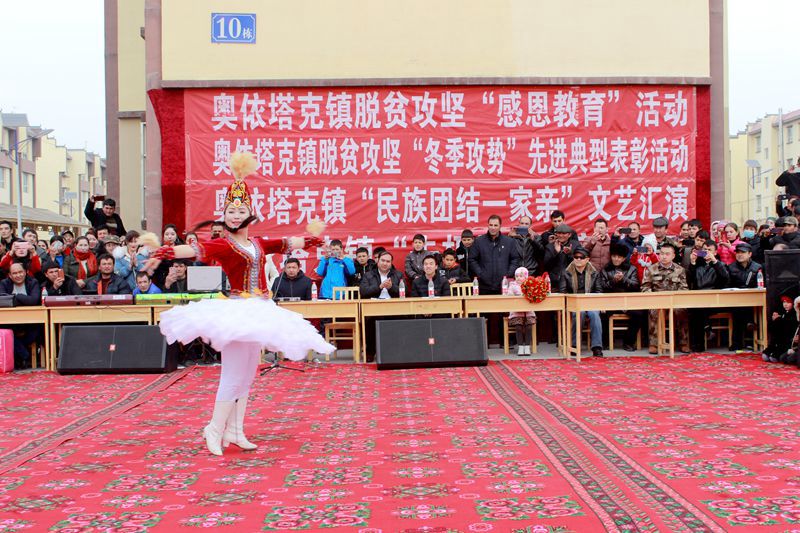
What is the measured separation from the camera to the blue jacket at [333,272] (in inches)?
412

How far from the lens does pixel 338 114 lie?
11.7 meters

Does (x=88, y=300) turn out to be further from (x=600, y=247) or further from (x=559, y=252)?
(x=600, y=247)

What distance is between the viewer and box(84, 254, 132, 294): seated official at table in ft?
32.9

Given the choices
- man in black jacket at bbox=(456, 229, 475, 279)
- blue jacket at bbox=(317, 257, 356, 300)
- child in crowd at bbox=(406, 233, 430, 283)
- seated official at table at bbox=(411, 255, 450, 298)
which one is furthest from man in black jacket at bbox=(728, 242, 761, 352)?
blue jacket at bbox=(317, 257, 356, 300)

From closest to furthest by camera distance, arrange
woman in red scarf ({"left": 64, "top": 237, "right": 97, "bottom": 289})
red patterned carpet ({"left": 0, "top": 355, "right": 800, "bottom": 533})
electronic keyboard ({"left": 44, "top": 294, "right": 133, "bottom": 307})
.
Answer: red patterned carpet ({"left": 0, "top": 355, "right": 800, "bottom": 533})
electronic keyboard ({"left": 44, "top": 294, "right": 133, "bottom": 307})
woman in red scarf ({"left": 64, "top": 237, "right": 97, "bottom": 289})

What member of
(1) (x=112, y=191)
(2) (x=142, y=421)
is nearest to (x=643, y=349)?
(2) (x=142, y=421)

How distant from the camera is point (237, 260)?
5.54 metres

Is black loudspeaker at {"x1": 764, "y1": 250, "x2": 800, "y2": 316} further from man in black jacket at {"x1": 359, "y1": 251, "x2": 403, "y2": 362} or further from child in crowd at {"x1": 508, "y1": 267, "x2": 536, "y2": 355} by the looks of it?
man in black jacket at {"x1": 359, "y1": 251, "x2": 403, "y2": 362}

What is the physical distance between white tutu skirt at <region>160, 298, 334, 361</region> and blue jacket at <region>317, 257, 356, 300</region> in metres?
5.10

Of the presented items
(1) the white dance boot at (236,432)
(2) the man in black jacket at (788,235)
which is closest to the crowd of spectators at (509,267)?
(2) the man in black jacket at (788,235)

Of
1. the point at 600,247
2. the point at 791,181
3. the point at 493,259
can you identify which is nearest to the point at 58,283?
the point at 493,259

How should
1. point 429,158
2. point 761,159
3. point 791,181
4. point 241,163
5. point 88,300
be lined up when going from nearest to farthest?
point 241,163
point 88,300
point 429,158
point 791,181
point 761,159

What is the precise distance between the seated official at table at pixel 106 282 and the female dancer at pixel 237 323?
4737mm

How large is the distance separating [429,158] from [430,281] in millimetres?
2183
